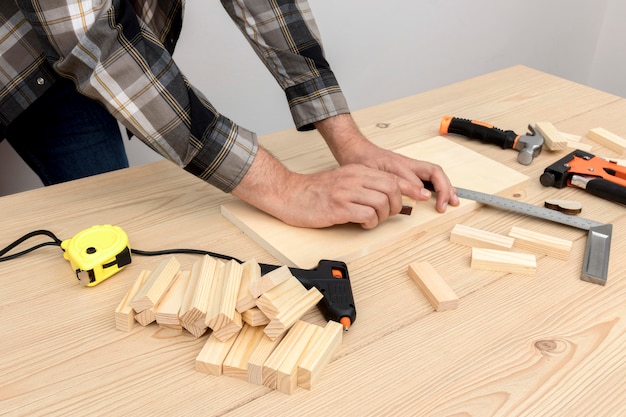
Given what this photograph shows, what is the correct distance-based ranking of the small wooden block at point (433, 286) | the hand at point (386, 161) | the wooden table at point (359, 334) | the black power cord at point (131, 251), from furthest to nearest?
the hand at point (386, 161)
the black power cord at point (131, 251)
the small wooden block at point (433, 286)
the wooden table at point (359, 334)

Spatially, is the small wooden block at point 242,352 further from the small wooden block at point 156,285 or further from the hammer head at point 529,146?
the hammer head at point 529,146

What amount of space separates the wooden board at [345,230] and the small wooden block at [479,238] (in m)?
0.06

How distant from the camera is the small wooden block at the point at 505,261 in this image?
88 centimetres

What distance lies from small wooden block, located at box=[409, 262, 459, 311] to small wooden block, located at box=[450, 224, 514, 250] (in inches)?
4.1

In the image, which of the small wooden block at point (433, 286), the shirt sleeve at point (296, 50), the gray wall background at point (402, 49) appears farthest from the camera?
the gray wall background at point (402, 49)

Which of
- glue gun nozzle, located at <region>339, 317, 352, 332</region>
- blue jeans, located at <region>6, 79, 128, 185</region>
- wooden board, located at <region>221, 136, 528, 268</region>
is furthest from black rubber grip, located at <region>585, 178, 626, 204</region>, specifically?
blue jeans, located at <region>6, 79, 128, 185</region>

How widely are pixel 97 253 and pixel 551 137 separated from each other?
0.99 m

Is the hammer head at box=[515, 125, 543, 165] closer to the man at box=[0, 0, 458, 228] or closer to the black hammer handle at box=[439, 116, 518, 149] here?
the black hammer handle at box=[439, 116, 518, 149]

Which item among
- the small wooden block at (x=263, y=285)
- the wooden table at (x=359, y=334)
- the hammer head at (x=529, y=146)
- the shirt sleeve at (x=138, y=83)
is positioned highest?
the shirt sleeve at (x=138, y=83)

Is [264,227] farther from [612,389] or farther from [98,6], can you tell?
[612,389]

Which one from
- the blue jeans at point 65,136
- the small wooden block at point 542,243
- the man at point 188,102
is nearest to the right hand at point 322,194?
the man at point 188,102

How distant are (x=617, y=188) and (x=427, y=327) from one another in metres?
0.56

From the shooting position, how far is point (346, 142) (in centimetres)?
119

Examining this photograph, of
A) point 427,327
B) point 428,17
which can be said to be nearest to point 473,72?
point 428,17
